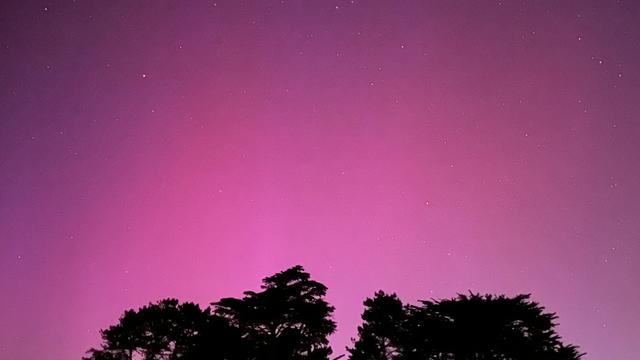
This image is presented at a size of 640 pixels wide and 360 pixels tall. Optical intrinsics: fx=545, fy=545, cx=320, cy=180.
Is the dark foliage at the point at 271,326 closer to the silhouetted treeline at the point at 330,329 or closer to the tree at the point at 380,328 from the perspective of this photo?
the silhouetted treeline at the point at 330,329

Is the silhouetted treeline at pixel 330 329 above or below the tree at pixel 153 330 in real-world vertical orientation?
below

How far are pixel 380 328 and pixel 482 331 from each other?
42.3 ft

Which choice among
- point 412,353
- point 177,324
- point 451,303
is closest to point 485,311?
point 451,303

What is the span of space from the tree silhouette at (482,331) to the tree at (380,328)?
788 centimetres

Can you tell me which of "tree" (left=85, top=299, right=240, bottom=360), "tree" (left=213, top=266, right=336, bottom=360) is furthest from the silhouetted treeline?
"tree" (left=85, top=299, right=240, bottom=360)

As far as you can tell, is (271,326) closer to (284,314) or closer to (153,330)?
(284,314)

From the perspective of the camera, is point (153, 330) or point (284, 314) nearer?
point (284, 314)

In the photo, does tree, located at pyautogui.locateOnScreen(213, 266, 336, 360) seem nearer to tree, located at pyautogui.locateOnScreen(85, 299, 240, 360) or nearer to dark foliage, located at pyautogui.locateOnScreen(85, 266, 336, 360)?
dark foliage, located at pyautogui.locateOnScreen(85, 266, 336, 360)

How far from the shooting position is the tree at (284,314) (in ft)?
96.6

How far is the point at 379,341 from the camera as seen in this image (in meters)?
41.0

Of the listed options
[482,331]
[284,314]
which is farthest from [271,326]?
[482,331]

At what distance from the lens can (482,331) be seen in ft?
96.2

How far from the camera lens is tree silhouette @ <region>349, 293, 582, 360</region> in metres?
28.5

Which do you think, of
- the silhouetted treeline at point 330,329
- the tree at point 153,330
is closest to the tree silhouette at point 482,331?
the silhouetted treeline at point 330,329
